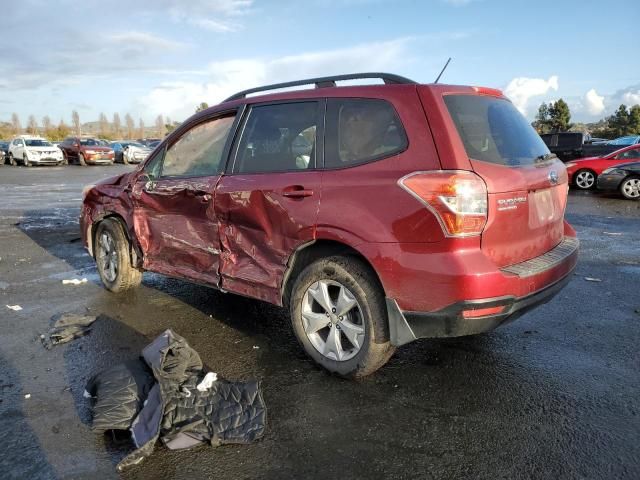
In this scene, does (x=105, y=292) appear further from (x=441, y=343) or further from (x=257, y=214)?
(x=441, y=343)

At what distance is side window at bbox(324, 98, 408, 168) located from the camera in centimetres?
320

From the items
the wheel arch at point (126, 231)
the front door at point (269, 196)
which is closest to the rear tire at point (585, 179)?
the front door at point (269, 196)

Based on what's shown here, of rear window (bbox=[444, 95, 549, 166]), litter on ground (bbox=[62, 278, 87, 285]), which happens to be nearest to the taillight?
rear window (bbox=[444, 95, 549, 166])

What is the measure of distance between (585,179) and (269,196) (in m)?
14.5

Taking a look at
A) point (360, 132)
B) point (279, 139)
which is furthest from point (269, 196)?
point (360, 132)

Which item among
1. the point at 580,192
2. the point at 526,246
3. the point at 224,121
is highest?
the point at 224,121

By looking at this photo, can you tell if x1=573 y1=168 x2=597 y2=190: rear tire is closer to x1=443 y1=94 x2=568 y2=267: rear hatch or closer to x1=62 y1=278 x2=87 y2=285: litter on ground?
x1=443 y1=94 x2=568 y2=267: rear hatch

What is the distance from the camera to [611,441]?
273 cm

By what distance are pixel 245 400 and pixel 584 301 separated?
12.0 ft

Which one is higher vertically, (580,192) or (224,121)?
(224,121)

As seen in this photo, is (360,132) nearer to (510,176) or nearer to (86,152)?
(510,176)

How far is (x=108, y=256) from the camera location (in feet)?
18.2

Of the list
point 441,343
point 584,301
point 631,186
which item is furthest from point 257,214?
point 631,186

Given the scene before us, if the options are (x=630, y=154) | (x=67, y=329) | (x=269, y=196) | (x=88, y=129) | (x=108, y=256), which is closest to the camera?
(x=269, y=196)
